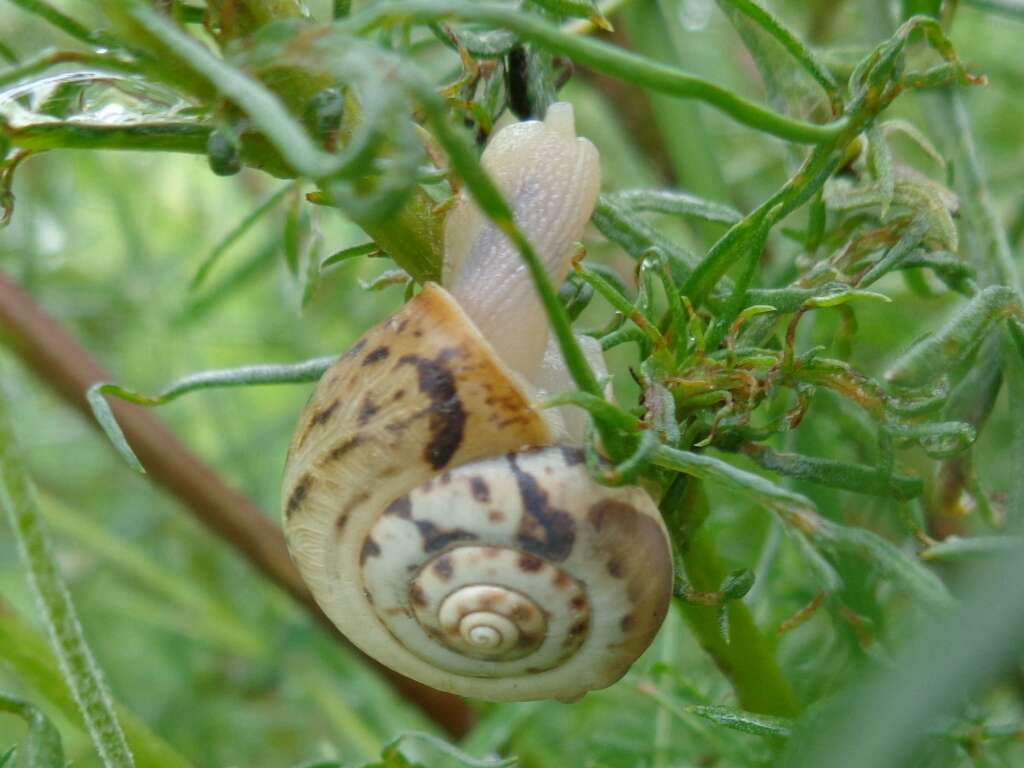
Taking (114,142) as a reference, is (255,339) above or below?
below

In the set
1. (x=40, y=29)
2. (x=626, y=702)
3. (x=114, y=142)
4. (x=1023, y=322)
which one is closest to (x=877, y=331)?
(x=626, y=702)

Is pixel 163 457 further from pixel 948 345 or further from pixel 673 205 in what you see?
pixel 948 345

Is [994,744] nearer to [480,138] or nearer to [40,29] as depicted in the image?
[480,138]

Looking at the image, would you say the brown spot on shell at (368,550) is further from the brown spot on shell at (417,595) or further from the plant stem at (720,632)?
the plant stem at (720,632)

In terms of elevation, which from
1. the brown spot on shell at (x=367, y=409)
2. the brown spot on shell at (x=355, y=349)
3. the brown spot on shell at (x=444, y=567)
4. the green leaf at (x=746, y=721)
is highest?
the brown spot on shell at (x=355, y=349)

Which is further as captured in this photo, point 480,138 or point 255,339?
point 255,339

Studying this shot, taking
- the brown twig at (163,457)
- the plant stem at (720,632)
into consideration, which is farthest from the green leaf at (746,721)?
the brown twig at (163,457)

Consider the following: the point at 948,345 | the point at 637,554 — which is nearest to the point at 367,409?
the point at 637,554

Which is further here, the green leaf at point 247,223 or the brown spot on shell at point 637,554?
the green leaf at point 247,223

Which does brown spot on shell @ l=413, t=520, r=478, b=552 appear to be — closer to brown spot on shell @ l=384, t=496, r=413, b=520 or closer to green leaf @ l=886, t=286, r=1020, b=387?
brown spot on shell @ l=384, t=496, r=413, b=520
